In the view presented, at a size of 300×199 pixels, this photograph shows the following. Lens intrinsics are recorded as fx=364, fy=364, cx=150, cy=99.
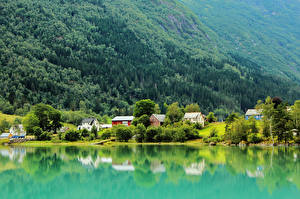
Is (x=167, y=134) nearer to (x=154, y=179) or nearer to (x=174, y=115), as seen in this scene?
(x=174, y=115)

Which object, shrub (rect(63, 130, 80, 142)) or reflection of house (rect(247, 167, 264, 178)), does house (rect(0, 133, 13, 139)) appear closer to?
shrub (rect(63, 130, 80, 142))

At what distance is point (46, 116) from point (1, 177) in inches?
3130

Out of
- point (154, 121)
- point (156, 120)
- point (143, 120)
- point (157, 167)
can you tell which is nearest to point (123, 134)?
point (143, 120)

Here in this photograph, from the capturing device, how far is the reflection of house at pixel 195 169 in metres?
39.1

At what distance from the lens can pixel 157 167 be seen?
44000 millimetres

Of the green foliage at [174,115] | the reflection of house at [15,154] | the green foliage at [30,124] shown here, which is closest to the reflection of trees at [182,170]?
the reflection of house at [15,154]

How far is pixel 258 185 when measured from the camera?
104ft

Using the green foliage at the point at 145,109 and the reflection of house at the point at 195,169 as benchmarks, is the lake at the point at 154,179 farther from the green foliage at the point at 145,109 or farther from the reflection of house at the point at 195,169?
the green foliage at the point at 145,109

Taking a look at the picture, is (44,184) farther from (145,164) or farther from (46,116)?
(46,116)

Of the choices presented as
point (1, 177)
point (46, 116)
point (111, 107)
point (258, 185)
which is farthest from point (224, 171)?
point (111, 107)

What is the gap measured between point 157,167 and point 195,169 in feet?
16.3

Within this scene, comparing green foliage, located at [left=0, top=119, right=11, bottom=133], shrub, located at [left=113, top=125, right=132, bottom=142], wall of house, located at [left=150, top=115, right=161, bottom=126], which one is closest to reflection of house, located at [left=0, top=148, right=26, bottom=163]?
shrub, located at [left=113, top=125, right=132, bottom=142]

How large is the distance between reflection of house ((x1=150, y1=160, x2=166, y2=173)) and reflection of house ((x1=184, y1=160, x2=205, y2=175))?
8.92ft

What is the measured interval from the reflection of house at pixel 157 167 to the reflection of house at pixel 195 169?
8.92 feet
